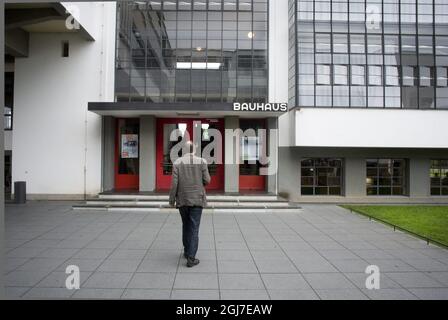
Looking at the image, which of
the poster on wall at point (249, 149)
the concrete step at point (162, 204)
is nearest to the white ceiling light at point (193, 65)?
the poster on wall at point (249, 149)

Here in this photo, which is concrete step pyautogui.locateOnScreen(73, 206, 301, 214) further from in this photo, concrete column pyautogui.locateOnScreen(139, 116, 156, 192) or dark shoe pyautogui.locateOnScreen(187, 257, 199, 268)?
dark shoe pyautogui.locateOnScreen(187, 257, 199, 268)

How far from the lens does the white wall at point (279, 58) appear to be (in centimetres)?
1427

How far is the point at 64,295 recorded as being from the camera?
4.59 m

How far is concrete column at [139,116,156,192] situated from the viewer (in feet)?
44.6

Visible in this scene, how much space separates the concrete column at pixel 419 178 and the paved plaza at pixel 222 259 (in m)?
Answer: 5.93

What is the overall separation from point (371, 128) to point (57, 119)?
12.4 m

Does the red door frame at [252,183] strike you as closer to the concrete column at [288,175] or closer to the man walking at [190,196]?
the concrete column at [288,175]

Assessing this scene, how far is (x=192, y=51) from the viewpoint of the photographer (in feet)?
46.1

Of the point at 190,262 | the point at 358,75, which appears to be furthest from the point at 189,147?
the point at 358,75

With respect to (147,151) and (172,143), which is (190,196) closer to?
(147,151)

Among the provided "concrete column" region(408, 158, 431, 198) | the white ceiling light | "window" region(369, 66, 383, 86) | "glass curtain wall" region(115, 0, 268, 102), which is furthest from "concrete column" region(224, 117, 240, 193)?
"concrete column" region(408, 158, 431, 198)
